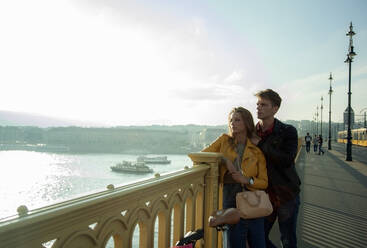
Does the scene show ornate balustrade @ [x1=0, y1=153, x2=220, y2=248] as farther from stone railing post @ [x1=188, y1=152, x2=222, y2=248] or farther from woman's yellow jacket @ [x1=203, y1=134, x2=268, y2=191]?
woman's yellow jacket @ [x1=203, y1=134, x2=268, y2=191]

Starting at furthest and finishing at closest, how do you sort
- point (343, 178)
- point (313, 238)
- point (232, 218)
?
1. point (343, 178)
2. point (313, 238)
3. point (232, 218)

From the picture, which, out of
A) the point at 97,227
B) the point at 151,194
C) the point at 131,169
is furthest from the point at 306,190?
the point at 131,169

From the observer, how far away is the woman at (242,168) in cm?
255

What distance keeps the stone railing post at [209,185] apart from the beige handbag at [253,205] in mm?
646

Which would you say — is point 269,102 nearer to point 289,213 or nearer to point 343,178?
point 289,213

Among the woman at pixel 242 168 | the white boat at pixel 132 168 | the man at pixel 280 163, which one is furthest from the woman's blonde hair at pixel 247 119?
the white boat at pixel 132 168

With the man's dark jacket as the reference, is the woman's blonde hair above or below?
above

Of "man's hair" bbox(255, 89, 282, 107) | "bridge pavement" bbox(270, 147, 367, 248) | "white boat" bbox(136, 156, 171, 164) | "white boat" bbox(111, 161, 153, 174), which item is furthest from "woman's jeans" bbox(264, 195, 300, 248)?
"white boat" bbox(136, 156, 171, 164)

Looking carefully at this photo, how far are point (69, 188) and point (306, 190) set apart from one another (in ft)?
116

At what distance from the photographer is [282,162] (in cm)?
263

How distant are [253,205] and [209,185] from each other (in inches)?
31.6

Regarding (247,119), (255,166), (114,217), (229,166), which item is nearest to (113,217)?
(114,217)

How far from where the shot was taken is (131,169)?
48.6m

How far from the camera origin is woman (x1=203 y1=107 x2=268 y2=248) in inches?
101
